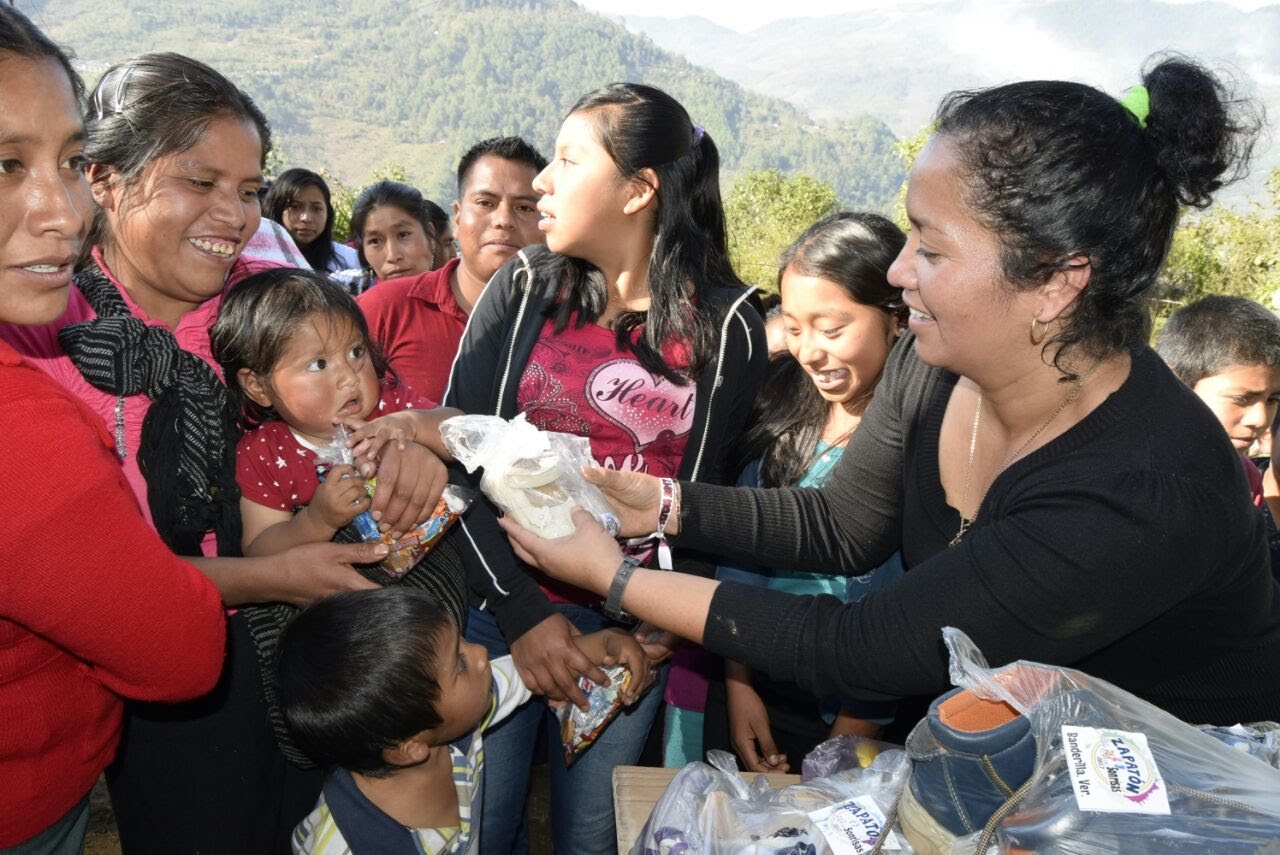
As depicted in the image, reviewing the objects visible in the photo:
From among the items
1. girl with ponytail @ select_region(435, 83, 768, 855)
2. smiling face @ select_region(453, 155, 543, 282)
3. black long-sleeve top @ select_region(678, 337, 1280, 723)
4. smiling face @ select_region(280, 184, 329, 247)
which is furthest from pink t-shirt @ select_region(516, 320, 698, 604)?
smiling face @ select_region(280, 184, 329, 247)

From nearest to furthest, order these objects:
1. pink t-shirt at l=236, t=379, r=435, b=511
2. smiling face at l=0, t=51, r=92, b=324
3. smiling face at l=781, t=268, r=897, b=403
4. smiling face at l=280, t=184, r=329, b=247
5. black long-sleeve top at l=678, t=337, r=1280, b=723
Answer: smiling face at l=0, t=51, r=92, b=324 < black long-sleeve top at l=678, t=337, r=1280, b=723 < pink t-shirt at l=236, t=379, r=435, b=511 < smiling face at l=781, t=268, r=897, b=403 < smiling face at l=280, t=184, r=329, b=247

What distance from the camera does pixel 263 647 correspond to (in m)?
2.15

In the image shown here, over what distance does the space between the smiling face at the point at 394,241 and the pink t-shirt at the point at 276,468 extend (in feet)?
11.2

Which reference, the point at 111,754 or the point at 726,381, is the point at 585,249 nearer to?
the point at 726,381

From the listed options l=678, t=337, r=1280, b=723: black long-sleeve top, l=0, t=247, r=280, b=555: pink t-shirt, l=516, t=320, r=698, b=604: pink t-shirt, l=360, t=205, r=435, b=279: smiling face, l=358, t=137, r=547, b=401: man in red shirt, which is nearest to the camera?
l=678, t=337, r=1280, b=723: black long-sleeve top

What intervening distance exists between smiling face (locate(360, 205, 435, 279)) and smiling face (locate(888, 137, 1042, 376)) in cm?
424

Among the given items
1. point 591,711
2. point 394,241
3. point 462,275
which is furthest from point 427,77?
point 591,711

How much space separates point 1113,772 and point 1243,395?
2790 millimetres

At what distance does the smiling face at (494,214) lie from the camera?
378 centimetres

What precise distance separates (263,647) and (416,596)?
0.39m

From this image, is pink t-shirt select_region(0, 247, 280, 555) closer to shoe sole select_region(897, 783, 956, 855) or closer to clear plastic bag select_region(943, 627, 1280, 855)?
shoe sole select_region(897, 783, 956, 855)

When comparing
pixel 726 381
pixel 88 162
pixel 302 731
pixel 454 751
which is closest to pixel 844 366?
pixel 726 381

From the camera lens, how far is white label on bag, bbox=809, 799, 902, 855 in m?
1.39

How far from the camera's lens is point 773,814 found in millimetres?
1524
